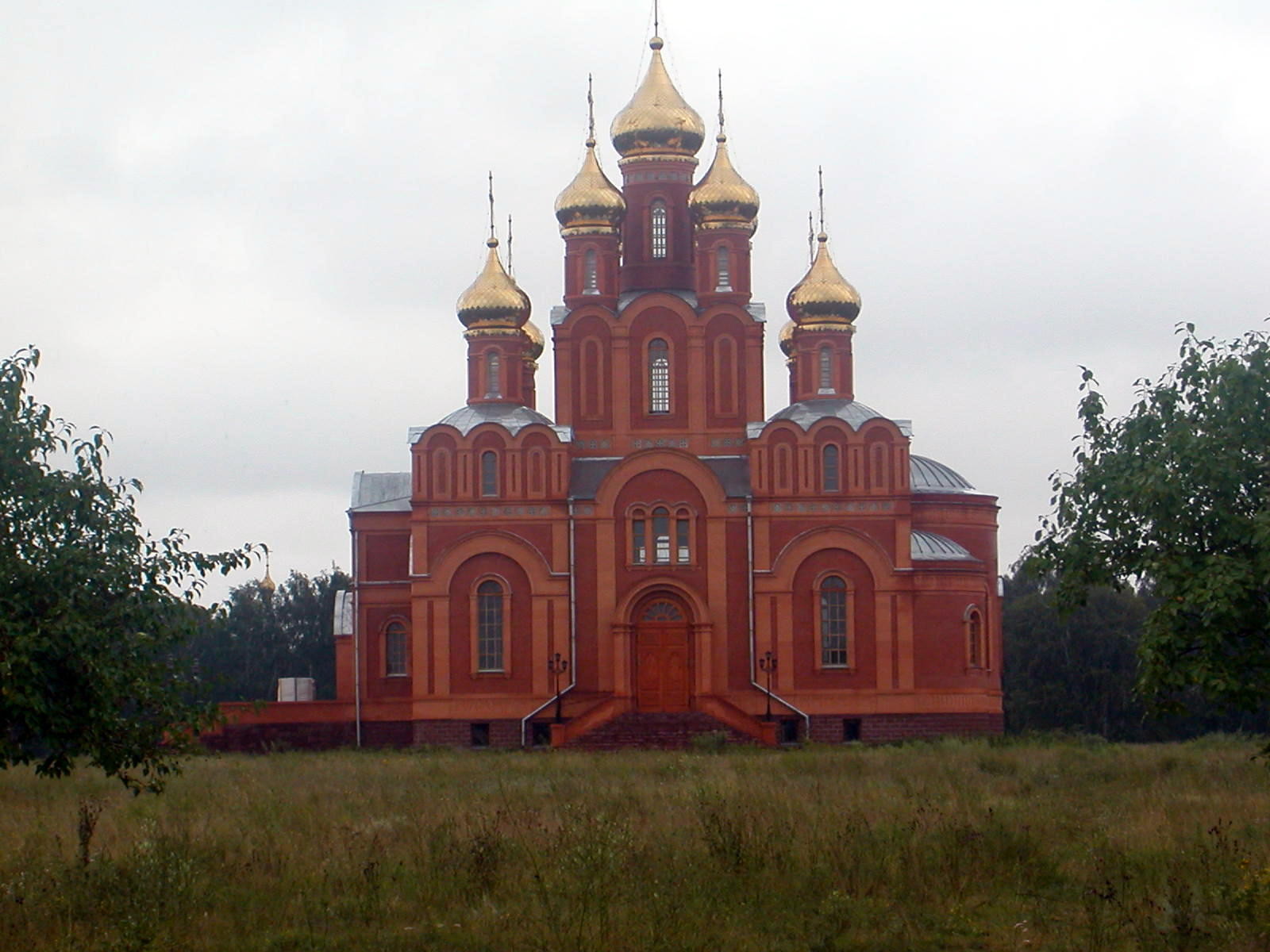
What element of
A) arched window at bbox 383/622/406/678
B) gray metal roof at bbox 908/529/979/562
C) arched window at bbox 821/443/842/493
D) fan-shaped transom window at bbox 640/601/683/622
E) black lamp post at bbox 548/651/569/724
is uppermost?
arched window at bbox 821/443/842/493

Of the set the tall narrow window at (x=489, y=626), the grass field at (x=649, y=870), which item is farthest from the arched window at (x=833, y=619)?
the grass field at (x=649, y=870)

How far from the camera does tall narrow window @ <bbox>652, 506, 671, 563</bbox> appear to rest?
142ft

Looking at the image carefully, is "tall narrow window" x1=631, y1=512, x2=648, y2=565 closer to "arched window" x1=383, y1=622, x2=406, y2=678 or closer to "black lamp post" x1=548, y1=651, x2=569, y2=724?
"black lamp post" x1=548, y1=651, x2=569, y2=724

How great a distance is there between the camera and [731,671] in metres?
43.0

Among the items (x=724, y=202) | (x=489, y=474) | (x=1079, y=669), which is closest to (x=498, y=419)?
(x=489, y=474)

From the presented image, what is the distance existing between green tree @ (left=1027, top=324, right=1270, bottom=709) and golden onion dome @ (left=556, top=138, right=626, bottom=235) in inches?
1207

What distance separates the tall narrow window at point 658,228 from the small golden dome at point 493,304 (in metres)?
3.50

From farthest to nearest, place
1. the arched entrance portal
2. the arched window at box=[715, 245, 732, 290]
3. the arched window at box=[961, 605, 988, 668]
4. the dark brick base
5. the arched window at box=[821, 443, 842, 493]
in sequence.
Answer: the arched window at box=[715, 245, 732, 290], the arched window at box=[961, 605, 988, 668], the arched window at box=[821, 443, 842, 493], the arched entrance portal, the dark brick base

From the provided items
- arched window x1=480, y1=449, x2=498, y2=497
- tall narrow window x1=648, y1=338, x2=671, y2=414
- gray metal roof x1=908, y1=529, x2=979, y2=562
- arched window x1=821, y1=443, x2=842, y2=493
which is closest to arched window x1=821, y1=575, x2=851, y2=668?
gray metal roof x1=908, y1=529, x2=979, y2=562

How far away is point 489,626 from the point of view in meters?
43.2

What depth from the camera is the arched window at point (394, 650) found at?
4603cm

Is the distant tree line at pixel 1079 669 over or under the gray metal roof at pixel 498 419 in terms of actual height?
under

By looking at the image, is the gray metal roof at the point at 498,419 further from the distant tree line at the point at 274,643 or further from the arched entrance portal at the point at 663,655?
the distant tree line at the point at 274,643

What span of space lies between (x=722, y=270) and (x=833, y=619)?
27.2ft
